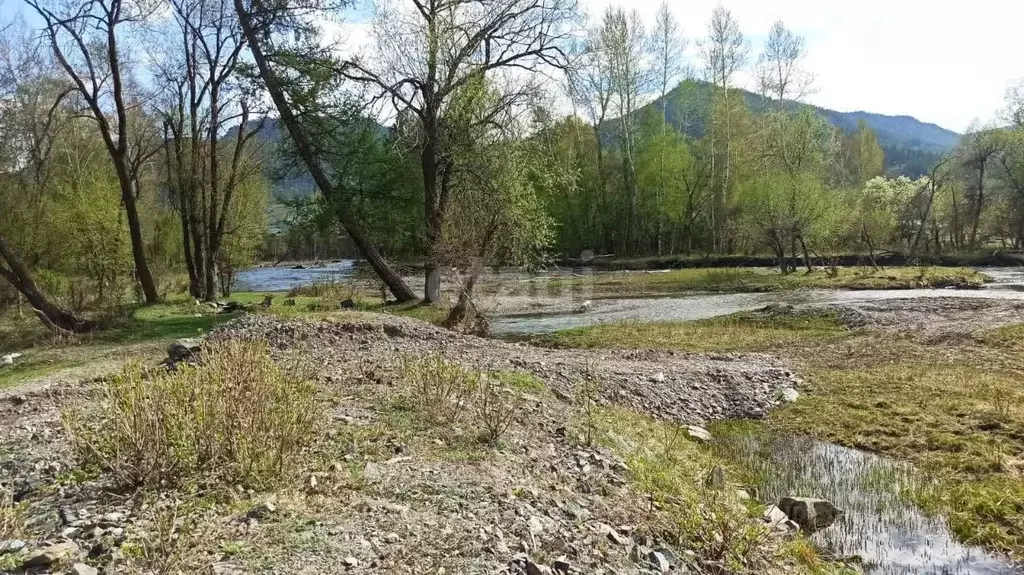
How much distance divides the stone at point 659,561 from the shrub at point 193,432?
3.01m

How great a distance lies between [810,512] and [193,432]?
623 centimetres

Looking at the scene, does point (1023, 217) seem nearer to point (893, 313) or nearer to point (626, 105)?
point (626, 105)

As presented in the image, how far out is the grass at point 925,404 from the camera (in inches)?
280

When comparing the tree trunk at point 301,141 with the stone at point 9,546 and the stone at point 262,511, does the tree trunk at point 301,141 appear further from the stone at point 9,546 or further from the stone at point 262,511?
the stone at point 9,546

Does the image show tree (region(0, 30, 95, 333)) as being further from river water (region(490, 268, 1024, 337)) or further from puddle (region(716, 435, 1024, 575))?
puddle (region(716, 435, 1024, 575))

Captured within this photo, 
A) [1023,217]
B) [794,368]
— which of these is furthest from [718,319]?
[1023,217]

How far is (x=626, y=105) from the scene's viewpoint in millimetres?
52719

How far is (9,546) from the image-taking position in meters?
3.56

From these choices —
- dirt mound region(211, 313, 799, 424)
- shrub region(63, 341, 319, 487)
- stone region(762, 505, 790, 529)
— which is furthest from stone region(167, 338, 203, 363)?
stone region(762, 505, 790, 529)

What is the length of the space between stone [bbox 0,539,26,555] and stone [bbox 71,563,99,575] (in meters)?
0.44

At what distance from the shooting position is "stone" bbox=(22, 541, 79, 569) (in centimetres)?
345

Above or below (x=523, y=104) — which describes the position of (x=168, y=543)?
below

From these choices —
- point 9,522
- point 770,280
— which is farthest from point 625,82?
point 9,522

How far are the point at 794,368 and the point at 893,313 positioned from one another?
10319 millimetres
